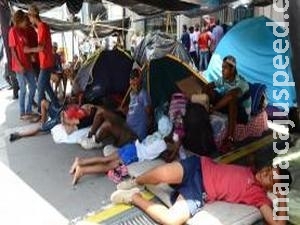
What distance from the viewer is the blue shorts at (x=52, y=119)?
539cm

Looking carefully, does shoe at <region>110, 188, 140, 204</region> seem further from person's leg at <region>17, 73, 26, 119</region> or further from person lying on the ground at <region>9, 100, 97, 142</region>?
person's leg at <region>17, 73, 26, 119</region>

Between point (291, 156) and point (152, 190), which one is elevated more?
point (291, 156)

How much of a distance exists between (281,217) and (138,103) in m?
2.11

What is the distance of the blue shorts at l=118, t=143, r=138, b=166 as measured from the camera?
Result: 159 inches

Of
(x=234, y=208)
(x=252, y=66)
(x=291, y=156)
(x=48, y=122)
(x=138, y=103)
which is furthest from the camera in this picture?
(x=252, y=66)

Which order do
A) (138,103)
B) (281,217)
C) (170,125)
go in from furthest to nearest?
1. (138,103)
2. (170,125)
3. (281,217)

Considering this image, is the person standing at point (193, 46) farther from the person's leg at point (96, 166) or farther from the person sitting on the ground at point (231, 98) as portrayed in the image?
the person's leg at point (96, 166)

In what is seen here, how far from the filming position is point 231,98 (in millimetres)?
4547

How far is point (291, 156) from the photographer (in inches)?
137

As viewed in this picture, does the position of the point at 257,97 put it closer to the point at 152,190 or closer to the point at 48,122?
the point at 152,190

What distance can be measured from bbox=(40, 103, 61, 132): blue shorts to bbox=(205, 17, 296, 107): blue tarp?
2390mm

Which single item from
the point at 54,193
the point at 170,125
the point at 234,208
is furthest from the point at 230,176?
the point at 54,193

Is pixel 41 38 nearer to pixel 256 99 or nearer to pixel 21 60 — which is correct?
pixel 21 60

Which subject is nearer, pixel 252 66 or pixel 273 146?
pixel 273 146
